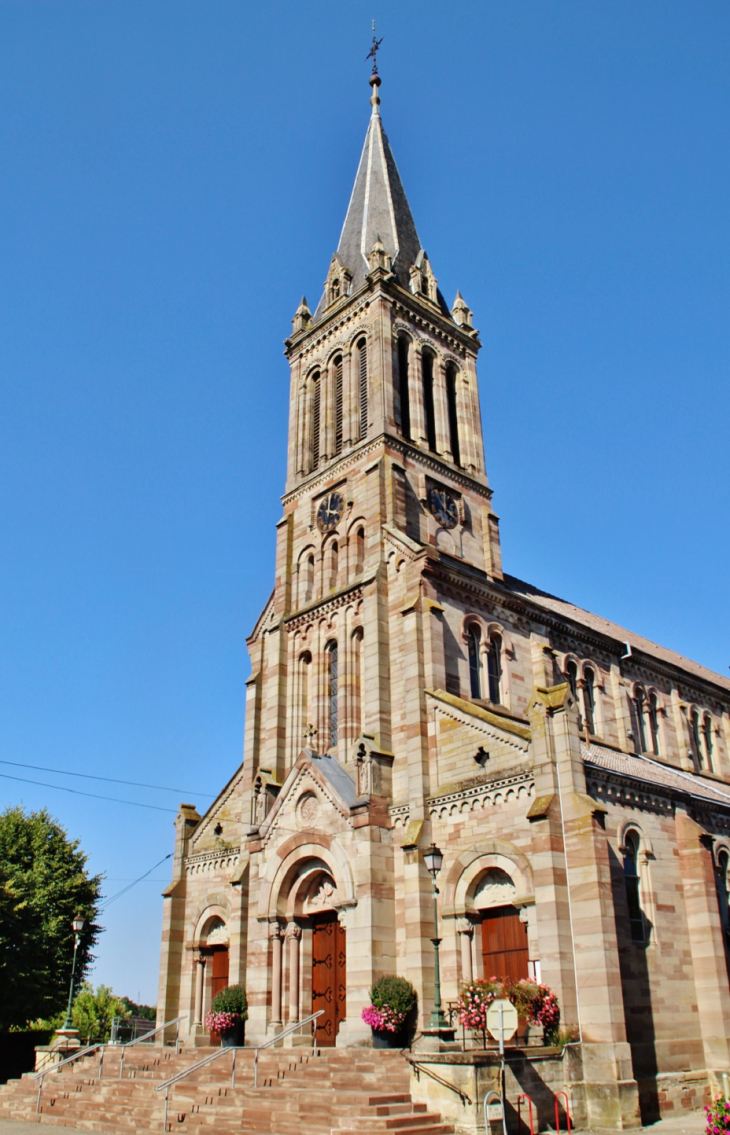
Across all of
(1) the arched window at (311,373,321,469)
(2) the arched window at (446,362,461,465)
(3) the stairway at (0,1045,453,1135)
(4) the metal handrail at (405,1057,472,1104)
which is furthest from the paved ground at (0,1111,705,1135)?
(1) the arched window at (311,373,321,469)

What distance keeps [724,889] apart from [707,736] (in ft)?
52.1

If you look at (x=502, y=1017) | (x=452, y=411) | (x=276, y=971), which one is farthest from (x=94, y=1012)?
(x=502, y=1017)

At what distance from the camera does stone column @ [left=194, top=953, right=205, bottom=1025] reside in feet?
111

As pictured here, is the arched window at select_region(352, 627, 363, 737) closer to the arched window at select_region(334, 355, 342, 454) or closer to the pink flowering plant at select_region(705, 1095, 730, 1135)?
the arched window at select_region(334, 355, 342, 454)

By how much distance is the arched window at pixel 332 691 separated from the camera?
33.1m

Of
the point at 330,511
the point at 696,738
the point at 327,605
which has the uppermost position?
the point at 330,511

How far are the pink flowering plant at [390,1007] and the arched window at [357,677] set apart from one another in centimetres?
914

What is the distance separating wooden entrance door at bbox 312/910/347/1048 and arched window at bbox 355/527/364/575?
12.5m

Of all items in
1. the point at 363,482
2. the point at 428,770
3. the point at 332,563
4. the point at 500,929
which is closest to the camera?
the point at 500,929

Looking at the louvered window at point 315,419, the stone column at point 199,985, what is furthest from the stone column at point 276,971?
the louvered window at point 315,419

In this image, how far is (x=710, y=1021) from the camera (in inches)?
986

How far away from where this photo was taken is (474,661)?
3231 centimetres

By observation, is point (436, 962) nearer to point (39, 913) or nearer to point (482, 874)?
point (482, 874)

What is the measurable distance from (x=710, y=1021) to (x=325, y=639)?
17.4 meters
